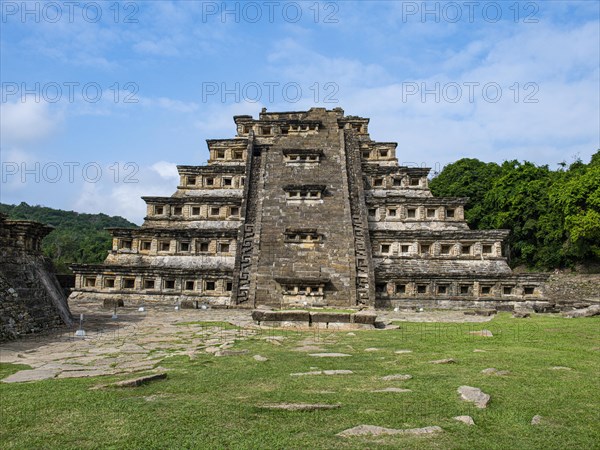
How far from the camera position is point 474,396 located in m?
5.65

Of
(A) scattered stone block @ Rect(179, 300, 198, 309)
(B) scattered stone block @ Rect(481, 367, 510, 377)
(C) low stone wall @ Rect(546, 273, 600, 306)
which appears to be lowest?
(B) scattered stone block @ Rect(481, 367, 510, 377)

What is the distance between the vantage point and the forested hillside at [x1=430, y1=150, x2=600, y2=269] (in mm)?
33750

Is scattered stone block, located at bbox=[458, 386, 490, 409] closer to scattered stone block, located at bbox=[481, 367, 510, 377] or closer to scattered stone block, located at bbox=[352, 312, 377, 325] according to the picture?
scattered stone block, located at bbox=[481, 367, 510, 377]

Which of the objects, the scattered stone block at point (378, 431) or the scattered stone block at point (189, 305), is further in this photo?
the scattered stone block at point (189, 305)

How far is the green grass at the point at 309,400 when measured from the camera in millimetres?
4352

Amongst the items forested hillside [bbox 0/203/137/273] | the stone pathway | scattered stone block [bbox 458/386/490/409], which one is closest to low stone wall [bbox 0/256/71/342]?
the stone pathway

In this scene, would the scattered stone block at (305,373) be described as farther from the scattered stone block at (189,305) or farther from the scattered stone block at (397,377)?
the scattered stone block at (189,305)

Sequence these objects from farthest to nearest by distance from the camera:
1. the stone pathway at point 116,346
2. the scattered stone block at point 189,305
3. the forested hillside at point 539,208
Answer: the forested hillside at point 539,208 → the scattered stone block at point 189,305 → the stone pathway at point 116,346

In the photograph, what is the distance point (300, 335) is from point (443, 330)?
14.4 feet

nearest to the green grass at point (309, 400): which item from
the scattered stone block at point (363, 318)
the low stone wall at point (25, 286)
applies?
the low stone wall at point (25, 286)

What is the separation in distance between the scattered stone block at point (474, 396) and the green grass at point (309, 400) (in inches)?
4.2

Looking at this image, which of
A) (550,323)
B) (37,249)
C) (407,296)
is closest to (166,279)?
(37,249)

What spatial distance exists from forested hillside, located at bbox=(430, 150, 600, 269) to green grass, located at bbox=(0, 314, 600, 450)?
29561mm

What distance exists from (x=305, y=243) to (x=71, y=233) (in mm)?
68477
